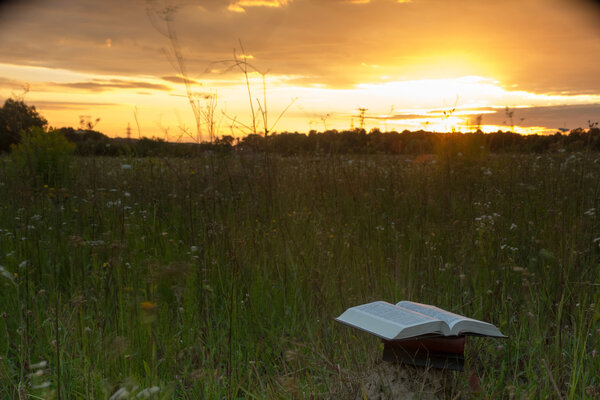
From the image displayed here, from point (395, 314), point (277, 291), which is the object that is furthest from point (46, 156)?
point (395, 314)

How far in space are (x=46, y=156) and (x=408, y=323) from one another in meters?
6.69

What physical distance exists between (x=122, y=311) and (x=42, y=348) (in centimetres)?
50

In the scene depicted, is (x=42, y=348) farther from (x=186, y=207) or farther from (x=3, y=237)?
(x=186, y=207)

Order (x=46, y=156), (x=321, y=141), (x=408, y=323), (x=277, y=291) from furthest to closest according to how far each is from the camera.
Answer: (x=321, y=141) → (x=46, y=156) → (x=277, y=291) → (x=408, y=323)

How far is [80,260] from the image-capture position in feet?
11.7

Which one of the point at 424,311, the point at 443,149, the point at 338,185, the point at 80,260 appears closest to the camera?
the point at 424,311

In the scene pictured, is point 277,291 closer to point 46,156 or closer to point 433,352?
point 433,352

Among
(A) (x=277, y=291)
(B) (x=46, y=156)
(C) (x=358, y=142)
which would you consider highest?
(C) (x=358, y=142)

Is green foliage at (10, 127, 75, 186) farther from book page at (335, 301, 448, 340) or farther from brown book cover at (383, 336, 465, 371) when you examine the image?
brown book cover at (383, 336, 465, 371)

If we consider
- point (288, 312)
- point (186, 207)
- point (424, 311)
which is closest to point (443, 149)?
point (186, 207)

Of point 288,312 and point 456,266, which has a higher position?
point 456,266

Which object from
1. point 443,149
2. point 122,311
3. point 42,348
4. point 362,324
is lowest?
point 42,348

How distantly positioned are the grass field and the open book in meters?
0.28

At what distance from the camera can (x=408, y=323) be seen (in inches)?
62.6
